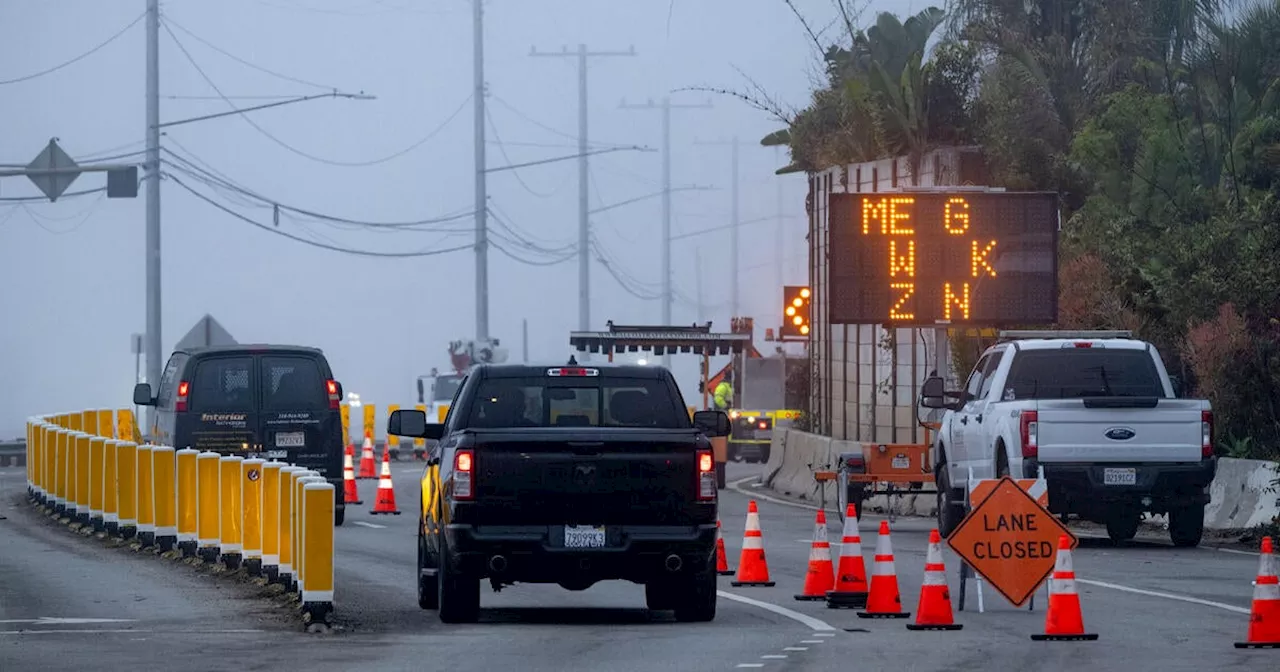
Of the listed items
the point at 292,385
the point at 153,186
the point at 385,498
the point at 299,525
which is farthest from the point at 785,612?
the point at 153,186

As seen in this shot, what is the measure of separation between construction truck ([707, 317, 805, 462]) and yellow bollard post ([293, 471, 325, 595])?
3557 centimetres

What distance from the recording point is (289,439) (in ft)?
85.6

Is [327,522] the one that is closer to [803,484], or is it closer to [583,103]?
[803,484]

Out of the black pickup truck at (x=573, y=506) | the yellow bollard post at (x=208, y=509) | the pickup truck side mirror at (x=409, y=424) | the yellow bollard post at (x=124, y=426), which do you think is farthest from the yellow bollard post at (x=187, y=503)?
the yellow bollard post at (x=124, y=426)

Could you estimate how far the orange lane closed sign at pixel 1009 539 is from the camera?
1554cm

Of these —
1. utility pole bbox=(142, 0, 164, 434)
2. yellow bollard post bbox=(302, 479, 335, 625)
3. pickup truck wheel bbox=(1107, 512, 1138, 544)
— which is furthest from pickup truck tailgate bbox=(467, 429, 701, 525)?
utility pole bbox=(142, 0, 164, 434)

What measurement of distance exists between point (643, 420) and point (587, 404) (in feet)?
1.73

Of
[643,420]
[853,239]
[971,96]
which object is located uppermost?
[971,96]

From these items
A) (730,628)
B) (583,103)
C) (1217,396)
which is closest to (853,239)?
(1217,396)

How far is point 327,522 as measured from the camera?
589 inches

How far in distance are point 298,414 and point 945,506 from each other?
7413 mm

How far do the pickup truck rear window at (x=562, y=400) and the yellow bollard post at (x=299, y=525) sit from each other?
50.1 inches

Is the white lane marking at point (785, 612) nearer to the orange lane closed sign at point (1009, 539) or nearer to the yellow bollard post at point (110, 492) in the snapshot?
the orange lane closed sign at point (1009, 539)

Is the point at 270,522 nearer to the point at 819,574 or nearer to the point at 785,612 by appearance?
the point at 785,612
